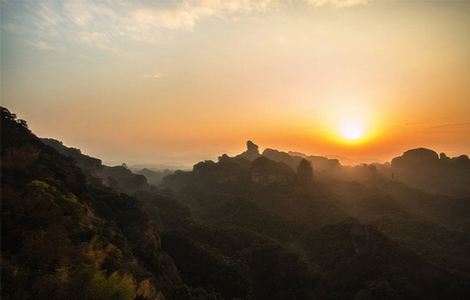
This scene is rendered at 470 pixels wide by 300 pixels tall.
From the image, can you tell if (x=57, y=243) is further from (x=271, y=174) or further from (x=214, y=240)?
(x=271, y=174)

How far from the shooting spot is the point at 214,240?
103 meters

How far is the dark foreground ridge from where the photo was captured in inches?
1075

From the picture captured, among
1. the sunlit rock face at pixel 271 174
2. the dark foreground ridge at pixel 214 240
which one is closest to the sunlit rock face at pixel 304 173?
the dark foreground ridge at pixel 214 240

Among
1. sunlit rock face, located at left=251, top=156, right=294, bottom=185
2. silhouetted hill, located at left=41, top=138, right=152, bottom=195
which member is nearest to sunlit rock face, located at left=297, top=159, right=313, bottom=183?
sunlit rock face, located at left=251, top=156, right=294, bottom=185

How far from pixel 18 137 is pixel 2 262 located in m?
40.3

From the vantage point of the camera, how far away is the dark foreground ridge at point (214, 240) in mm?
27312

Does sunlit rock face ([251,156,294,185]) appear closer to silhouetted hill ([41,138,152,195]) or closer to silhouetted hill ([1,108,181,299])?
silhouetted hill ([41,138,152,195])

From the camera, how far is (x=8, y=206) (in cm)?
2850

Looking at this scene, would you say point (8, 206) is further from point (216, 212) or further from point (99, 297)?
point (216, 212)

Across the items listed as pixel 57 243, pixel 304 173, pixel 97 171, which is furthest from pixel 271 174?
pixel 57 243

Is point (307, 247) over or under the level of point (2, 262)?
under

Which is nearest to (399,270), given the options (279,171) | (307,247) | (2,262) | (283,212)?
(307,247)

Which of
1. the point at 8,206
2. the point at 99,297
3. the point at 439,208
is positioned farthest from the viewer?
the point at 439,208

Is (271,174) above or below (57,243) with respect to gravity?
above
